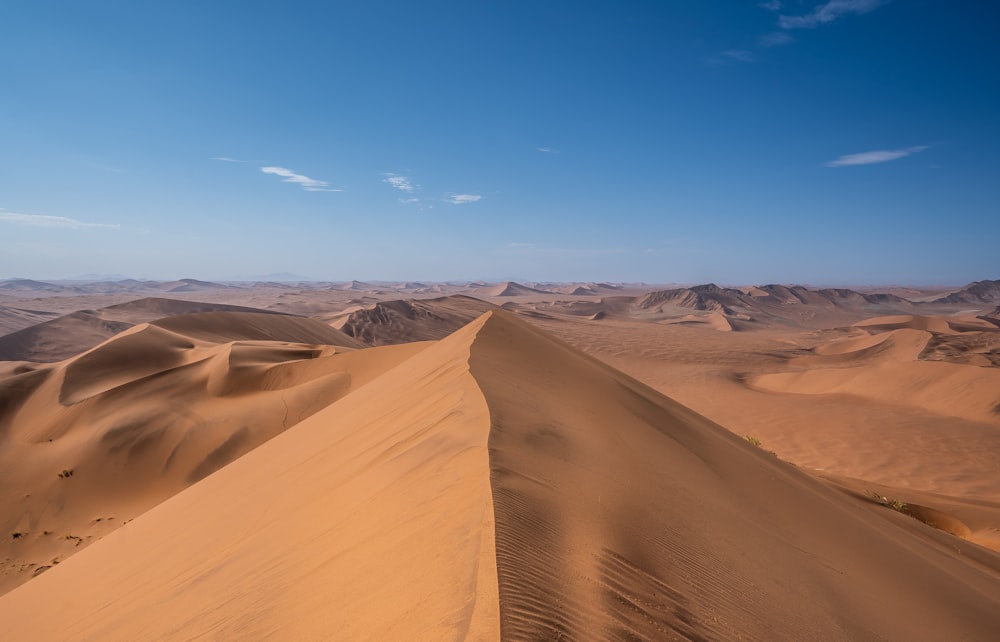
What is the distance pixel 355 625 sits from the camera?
1.85 meters

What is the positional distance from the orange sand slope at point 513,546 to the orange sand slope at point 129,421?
3.67m

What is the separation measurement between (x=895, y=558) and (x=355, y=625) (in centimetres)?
428

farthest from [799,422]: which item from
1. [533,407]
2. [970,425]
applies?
[533,407]

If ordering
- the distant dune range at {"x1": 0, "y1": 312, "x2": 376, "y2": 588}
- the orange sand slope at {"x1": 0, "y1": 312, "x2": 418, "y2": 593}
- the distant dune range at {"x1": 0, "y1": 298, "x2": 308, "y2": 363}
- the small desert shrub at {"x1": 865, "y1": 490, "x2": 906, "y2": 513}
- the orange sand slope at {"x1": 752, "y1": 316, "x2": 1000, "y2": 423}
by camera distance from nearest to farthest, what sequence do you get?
the small desert shrub at {"x1": 865, "y1": 490, "x2": 906, "y2": 513}, the orange sand slope at {"x1": 0, "y1": 312, "x2": 418, "y2": 593}, the distant dune range at {"x1": 0, "y1": 312, "x2": 376, "y2": 588}, the orange sand slope at {"x1": 752, "y1": 316, "x2": 1000, "y2": 423}, the distant dune range at {"x1": 0, "y1": 298, "x2": 308, "y2": 363}

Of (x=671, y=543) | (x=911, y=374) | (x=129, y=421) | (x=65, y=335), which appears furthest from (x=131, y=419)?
(x=65, y=335)

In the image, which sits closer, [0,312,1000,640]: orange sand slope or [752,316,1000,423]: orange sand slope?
[0,312,1000,640]: orange sand slope

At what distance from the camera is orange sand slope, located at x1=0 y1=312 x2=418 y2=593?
816 cm

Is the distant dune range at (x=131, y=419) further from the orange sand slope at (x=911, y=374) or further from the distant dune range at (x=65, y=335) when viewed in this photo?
the orange sand slope at (x=911, y=374)

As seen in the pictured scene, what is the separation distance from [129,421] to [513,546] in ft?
36.2

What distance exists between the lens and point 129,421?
1000cm

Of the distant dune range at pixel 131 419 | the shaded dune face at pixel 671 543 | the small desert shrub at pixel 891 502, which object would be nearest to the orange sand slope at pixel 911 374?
the small desert shrub at pixel 891 502

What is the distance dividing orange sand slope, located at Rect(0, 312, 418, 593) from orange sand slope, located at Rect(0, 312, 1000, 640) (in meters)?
3.67

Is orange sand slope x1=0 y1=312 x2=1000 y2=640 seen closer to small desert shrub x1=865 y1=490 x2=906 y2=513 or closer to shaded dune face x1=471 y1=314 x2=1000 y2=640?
shaded dune face x1=471 y1=314 x2=1000 y2=640

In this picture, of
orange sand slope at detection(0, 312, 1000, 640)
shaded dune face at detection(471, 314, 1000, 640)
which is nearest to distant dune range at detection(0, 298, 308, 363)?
orange sand slope at detection(0, 312, 1000, 640)
